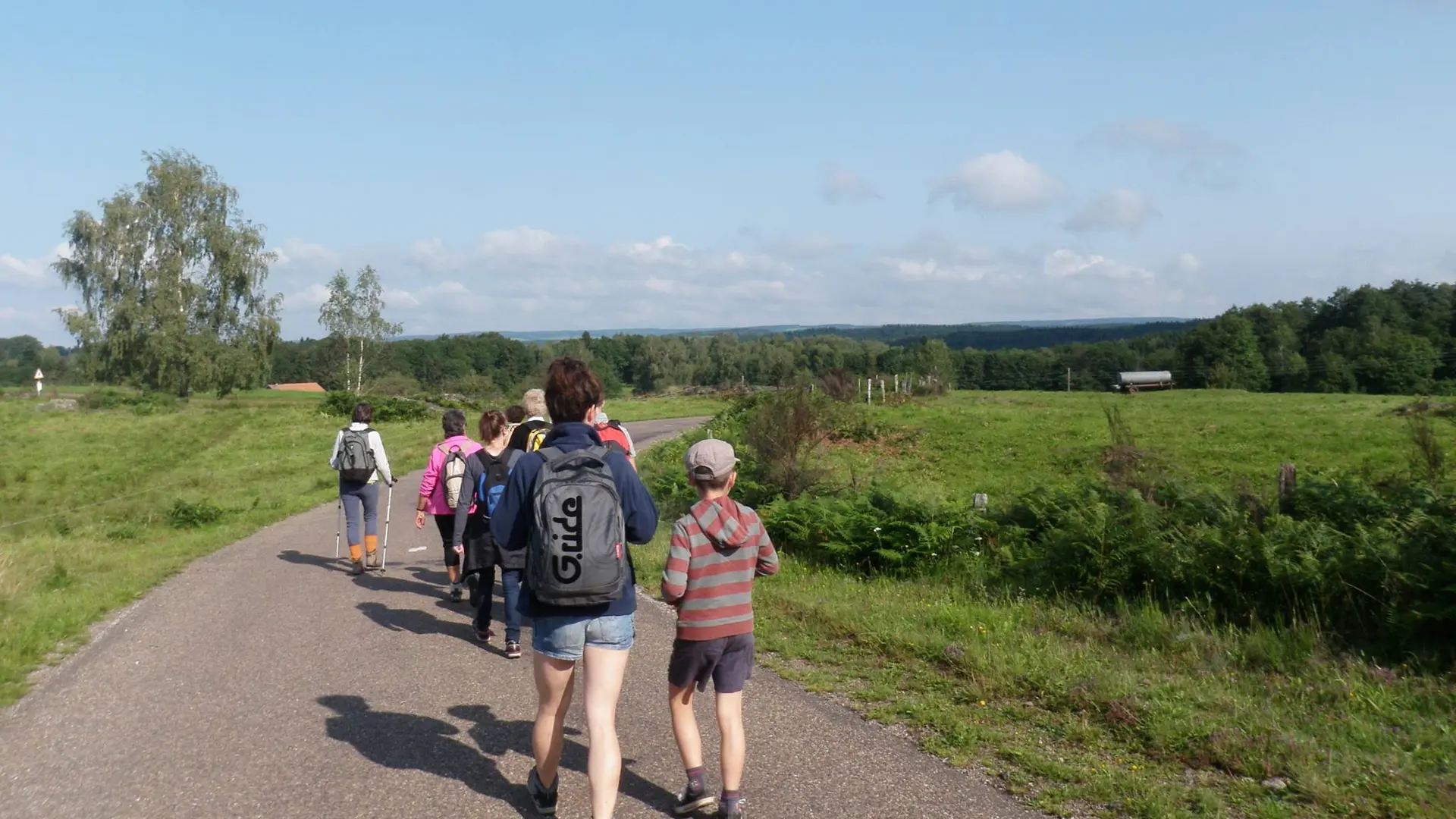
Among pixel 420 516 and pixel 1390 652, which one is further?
pixel 420 516

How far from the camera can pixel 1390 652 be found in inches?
285

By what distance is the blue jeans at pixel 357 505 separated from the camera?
11.6 m

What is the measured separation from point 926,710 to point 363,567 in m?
7.65

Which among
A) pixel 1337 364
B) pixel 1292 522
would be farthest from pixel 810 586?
pixel 1337 364

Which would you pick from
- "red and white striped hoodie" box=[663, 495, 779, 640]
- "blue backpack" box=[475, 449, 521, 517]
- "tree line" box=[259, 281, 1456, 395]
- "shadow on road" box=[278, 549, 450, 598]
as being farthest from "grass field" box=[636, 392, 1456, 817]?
"tree line" box=[259, 281, 1456, 395]

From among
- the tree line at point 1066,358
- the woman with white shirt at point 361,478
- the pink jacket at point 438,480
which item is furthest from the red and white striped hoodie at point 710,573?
the tree line at point 1066,358

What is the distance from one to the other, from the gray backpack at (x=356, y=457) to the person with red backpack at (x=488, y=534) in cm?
306

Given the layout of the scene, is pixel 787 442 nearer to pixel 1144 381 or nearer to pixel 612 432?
pixel 612 432

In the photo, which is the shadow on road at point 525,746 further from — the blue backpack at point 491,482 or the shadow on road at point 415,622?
the shadow on road at point 415,622

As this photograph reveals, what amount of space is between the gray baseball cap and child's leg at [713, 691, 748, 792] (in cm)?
96

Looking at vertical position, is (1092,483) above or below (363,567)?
above

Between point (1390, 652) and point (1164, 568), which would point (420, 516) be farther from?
point (1390, 652)

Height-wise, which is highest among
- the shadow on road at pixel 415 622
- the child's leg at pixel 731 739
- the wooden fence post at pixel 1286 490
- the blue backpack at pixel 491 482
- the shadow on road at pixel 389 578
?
the blue backpack at pixel 491 482

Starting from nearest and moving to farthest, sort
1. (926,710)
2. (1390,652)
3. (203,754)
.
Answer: (203,754)
(926,710)
(1390,652)
